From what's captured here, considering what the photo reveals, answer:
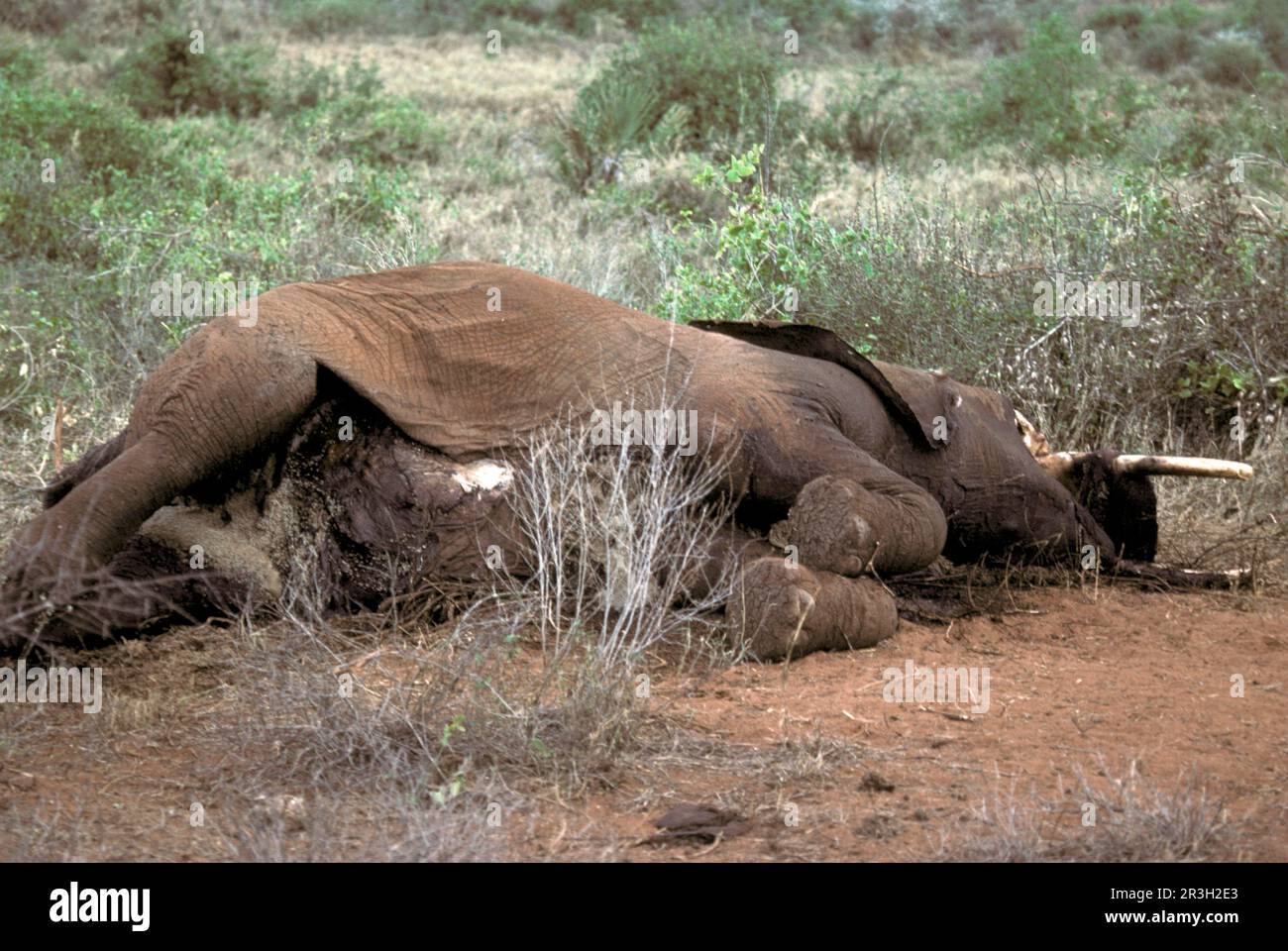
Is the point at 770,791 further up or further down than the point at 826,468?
further down

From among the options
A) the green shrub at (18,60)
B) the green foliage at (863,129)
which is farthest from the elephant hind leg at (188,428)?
the green shrub at (18,60)

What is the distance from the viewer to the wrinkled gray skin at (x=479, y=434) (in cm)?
457

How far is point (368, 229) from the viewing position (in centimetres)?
962

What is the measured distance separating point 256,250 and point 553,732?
19.7 feet

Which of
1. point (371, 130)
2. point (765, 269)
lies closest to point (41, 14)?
point (371, 130)

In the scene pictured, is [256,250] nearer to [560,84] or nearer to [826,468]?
[826,468]

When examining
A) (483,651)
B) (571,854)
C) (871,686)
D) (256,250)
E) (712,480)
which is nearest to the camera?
(571,854)

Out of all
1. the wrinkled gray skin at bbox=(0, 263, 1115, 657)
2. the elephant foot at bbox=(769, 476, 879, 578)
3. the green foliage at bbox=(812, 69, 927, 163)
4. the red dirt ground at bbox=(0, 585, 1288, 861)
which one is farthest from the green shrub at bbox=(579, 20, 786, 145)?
the red dirt ground at bbox=(0, 585, 1288, 861)

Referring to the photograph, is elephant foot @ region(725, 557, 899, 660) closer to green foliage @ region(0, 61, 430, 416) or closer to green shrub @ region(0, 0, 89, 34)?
green foliage @ region(0, 61, 430, 416)

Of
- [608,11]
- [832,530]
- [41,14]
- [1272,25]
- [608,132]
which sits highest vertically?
[1272,25]

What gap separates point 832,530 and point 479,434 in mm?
1216

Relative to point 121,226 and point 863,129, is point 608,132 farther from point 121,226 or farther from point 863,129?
point 121,226

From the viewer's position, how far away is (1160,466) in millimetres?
5680

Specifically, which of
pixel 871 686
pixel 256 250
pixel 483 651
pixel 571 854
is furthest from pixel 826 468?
pixel 256 250
